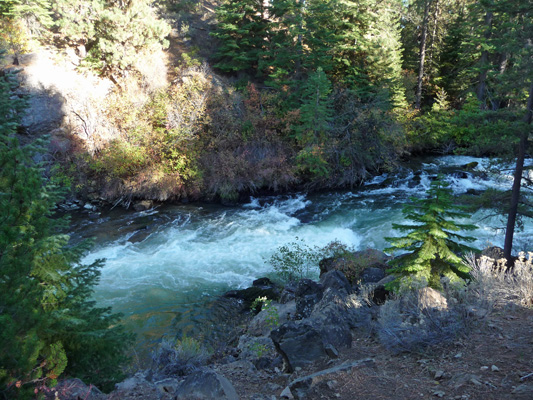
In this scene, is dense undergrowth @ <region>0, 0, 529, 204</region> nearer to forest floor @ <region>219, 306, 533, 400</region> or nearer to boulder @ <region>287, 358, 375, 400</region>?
forest floor @ <region>219, 306, 533, 400</region>

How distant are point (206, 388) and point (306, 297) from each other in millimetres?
4334

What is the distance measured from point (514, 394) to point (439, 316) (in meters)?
1.71

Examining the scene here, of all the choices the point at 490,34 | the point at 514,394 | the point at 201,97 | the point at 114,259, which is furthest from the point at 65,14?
the point at 490,34

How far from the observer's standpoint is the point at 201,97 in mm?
19984

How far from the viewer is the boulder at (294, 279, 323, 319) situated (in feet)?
26.6

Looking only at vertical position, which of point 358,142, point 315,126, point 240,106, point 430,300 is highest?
point 240,106

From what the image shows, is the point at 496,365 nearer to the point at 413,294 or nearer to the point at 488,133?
the point at 413,294

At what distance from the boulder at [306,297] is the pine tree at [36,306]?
14.2ft

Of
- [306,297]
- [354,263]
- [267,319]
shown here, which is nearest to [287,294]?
[306,297]

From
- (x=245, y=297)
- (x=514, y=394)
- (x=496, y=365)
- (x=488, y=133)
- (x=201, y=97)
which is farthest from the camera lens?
(x=201, y=97)

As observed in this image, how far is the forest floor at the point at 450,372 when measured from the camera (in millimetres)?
3973

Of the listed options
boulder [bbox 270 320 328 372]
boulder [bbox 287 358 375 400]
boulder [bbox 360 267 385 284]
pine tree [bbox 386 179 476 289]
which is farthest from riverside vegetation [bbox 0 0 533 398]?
boulder [bbox 287 358 375 400]

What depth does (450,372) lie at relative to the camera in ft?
14.4

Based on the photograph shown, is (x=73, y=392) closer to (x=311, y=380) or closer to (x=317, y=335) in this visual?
(x=311, y=380)
